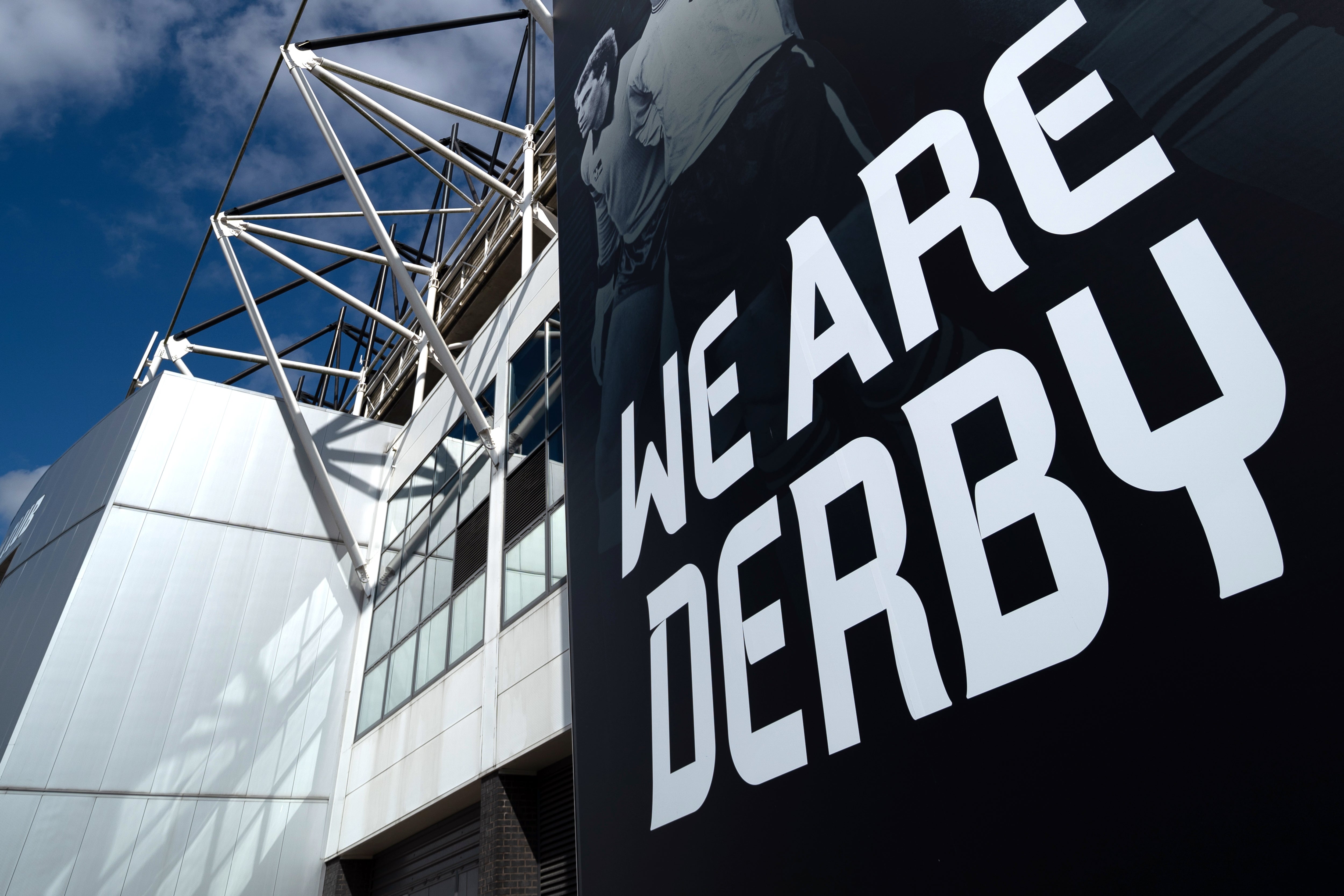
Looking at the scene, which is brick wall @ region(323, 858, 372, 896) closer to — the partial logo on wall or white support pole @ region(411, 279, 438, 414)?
white support pole @ region(411, 279, 438, 414)

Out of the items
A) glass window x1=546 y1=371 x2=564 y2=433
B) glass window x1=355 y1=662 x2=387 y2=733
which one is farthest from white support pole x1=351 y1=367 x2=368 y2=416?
glass window x1=546 y1=371 x2=564 y2=433

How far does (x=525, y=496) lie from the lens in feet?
47.0

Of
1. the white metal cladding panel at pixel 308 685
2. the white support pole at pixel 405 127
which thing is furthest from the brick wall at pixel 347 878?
the white support pole at pixel 405 127

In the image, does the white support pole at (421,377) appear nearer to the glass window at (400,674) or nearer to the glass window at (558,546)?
the glass window at (400,674)

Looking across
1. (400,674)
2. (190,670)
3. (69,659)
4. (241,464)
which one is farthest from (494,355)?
(69,659)

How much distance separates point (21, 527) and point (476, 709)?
16.3 metres

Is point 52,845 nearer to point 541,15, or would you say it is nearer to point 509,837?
point 509,837

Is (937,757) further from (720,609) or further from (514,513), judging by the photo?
(514,513)

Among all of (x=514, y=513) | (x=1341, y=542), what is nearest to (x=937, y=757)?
(x=1341, y=542)

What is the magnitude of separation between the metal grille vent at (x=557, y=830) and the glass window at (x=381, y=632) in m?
7.38

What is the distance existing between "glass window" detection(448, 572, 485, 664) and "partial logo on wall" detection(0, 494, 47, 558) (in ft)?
42.5

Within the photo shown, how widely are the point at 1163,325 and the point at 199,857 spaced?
18137 millimetres

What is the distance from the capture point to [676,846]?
7145 mm

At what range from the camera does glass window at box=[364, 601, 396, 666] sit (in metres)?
18.5
